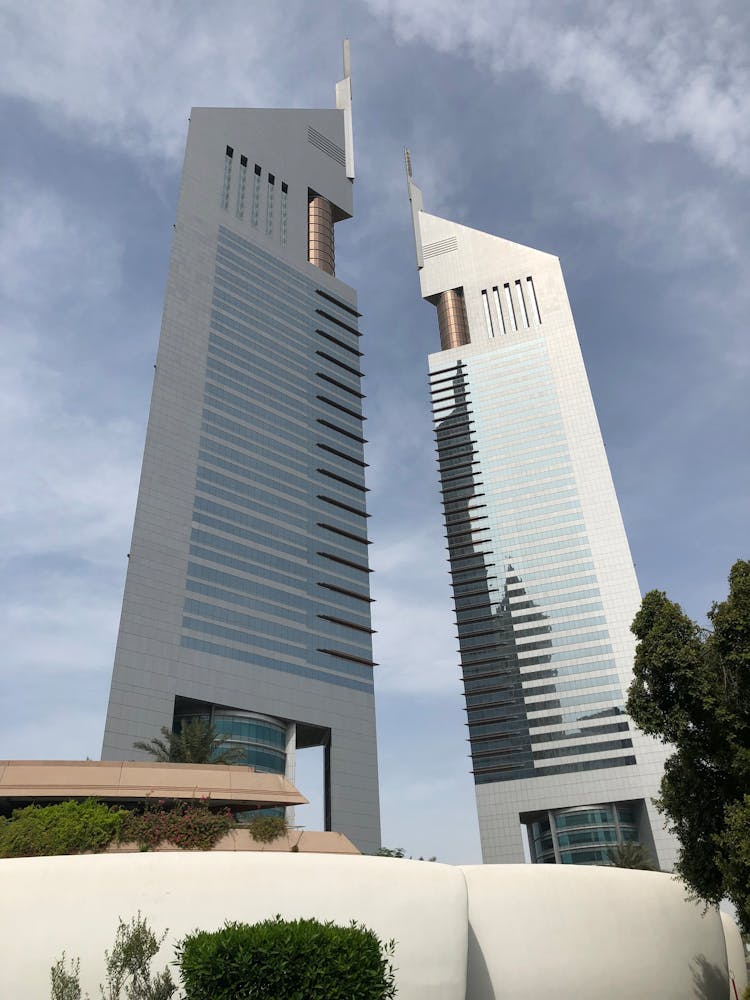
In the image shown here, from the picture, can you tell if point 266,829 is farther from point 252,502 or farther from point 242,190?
point 242,190

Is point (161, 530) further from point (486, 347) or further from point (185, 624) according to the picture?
point (486, 347)

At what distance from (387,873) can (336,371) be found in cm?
10277

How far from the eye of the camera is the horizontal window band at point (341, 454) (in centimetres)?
11256

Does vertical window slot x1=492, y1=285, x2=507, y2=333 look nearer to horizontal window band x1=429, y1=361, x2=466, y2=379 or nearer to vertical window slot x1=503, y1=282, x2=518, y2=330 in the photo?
vertical window slot x1=503, y1=282, x2=518, y2=330

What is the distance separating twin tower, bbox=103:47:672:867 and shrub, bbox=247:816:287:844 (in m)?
38.2

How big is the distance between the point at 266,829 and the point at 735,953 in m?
34.4

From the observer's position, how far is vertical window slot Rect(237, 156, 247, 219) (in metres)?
121

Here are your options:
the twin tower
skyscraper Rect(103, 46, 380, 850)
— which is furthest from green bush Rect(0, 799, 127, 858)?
skyscraper Rect(103, 46, 380, 850)

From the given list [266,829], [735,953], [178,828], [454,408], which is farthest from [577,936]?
[454,408]

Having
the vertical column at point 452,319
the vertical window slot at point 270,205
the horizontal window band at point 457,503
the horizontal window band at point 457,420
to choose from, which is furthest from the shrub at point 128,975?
the vertical column at point 452,319

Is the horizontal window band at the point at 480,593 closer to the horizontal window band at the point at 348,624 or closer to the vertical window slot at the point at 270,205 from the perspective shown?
the horizontal window band at the point at 348,624

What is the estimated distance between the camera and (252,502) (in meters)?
97.8

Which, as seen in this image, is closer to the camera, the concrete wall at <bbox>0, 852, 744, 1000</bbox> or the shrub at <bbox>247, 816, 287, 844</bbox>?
the concrete wall at <bbox>0, 852, 744, 1000</bbox>

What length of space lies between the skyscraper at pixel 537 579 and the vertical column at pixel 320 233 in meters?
49.0
